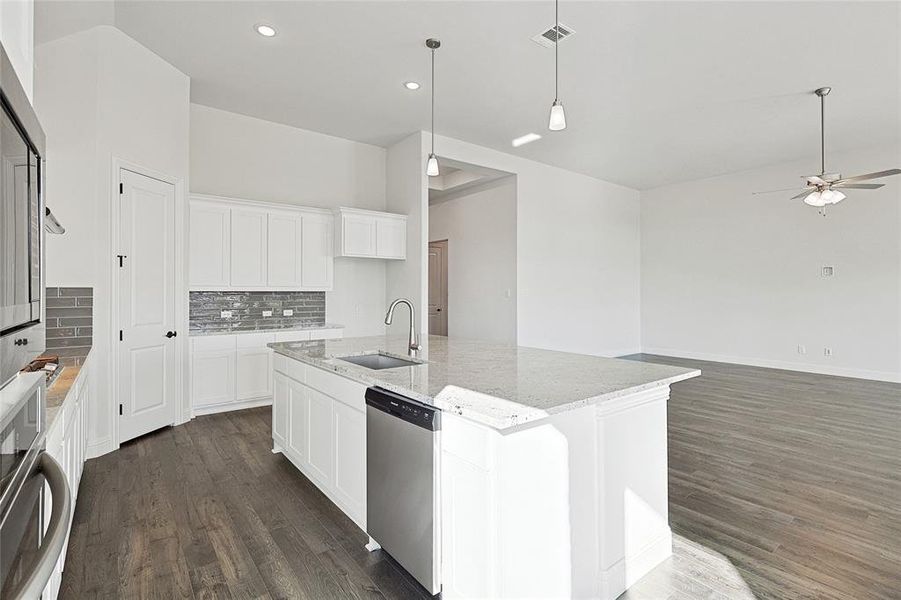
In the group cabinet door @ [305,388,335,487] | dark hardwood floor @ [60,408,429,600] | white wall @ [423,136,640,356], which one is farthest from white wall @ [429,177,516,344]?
cabinet door @ [305,388,335,487]

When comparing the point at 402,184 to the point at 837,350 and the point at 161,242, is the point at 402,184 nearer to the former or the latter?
the point at 161,242

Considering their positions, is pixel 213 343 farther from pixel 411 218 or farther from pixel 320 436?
pixel 411 218

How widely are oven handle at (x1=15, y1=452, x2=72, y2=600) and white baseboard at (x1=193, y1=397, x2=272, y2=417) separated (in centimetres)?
421

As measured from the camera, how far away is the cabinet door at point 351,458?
7.54 ft

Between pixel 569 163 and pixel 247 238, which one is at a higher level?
pixel 569 163

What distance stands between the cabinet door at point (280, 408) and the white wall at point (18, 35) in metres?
2.35

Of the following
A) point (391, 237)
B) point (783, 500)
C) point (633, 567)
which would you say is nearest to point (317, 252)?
point (391, 237)

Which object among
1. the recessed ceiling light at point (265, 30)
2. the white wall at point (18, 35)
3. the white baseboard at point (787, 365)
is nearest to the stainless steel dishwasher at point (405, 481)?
the white wall at point (18, 35)

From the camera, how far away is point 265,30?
3.64 m

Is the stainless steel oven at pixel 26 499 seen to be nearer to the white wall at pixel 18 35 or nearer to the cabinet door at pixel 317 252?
the white wall at pixel 18 35

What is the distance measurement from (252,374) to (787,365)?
7704 mm

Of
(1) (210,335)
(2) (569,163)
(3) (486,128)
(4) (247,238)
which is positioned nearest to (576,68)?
(3) (486,128)

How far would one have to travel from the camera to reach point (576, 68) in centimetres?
425

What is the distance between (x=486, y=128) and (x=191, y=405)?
4.44 metres
